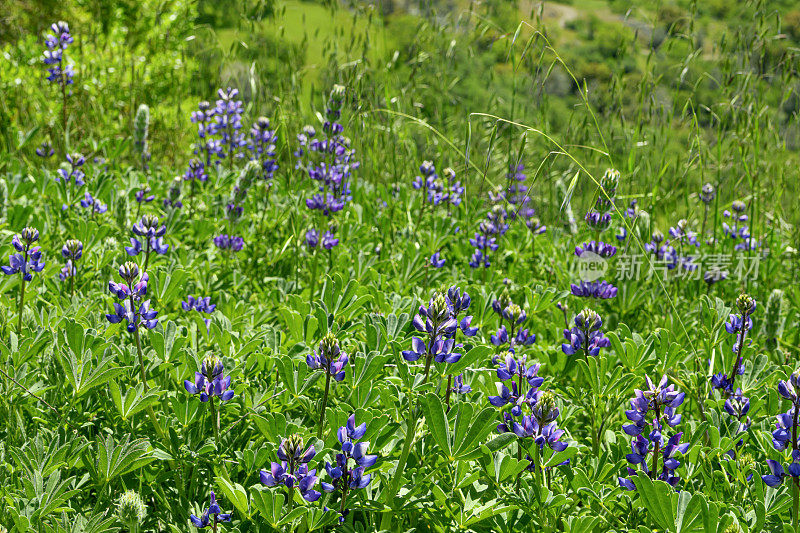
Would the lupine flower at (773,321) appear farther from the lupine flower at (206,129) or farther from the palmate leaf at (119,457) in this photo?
the lupine flower at (206,129)

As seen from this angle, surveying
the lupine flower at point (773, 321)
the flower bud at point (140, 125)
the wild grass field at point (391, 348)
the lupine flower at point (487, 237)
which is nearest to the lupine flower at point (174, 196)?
the wild grass field at point (391, 348)

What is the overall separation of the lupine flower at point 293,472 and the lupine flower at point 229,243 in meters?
1.74

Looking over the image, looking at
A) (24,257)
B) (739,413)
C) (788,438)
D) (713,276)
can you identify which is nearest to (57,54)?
(24,257)

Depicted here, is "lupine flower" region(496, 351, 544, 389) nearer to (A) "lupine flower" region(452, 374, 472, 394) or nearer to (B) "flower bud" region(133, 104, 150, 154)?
(A) "lupine flower" region(452, 374, 472, 394)

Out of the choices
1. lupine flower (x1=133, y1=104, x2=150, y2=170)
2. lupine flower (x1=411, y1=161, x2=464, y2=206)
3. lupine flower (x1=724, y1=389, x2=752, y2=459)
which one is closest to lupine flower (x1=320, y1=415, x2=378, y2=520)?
lupine flower (x1=724, y1=389, x2=752, y2=459)

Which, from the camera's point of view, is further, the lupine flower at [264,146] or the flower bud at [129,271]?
the lupine flower at [264,146]

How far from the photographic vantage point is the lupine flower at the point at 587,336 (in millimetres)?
1940

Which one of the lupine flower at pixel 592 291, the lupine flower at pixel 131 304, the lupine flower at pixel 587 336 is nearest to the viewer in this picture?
the lupine flower at pixel 131 304

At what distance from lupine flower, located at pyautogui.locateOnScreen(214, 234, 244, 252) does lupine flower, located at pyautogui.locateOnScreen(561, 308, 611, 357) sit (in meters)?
1.60

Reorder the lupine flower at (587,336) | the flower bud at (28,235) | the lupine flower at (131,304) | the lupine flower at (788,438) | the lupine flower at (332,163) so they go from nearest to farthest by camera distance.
Result: the lupine flower at (788,438) → the lupine flower at (131,304) → the lupine flower at (587,336) → the flower bud at (28,235) → the lupine flower at (332,163)

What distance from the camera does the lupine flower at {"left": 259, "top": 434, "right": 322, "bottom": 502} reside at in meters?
1.42

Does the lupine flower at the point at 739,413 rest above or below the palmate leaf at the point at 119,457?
above

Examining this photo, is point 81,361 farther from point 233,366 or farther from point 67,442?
point 233,366

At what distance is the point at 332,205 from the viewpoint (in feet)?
10.2
